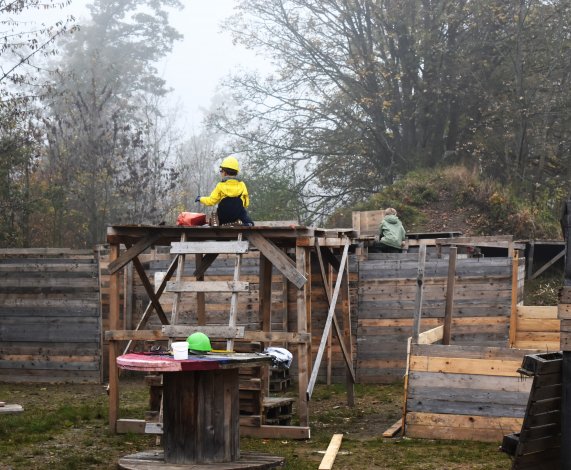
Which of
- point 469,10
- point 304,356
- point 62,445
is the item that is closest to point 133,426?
point 62,445

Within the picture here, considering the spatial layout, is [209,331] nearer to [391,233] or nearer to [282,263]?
[282,263]

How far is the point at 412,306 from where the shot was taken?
703 inches

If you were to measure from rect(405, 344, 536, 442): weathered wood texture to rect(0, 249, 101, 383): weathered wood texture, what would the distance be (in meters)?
7.72

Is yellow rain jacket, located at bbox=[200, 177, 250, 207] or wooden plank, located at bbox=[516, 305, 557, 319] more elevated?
yellow rain jacket, located at bbox=[200, 177, 250, 207]

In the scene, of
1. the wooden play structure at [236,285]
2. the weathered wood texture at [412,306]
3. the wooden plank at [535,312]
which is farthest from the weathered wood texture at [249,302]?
the wooden plank at [535,312]

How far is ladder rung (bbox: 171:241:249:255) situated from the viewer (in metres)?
12.4

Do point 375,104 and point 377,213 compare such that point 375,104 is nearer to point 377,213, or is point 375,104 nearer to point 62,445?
point 377,213

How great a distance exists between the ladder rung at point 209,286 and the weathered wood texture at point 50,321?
20.4ft

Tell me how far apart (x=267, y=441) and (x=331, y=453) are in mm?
1528

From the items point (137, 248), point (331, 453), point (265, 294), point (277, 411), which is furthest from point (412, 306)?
point (331, 453)

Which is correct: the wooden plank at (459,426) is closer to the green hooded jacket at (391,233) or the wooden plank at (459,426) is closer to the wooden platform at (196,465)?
the wooden platform at (196,465)

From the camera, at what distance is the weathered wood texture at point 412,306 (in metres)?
17.6

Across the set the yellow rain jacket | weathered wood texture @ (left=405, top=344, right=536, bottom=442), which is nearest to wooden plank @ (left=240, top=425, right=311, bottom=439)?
weathered wood texture @ (left=405, top=344, right=536, bottom=442)

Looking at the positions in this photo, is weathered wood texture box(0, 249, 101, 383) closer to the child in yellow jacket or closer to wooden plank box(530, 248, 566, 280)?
the child in yellow jacket
